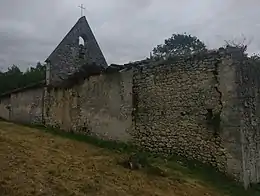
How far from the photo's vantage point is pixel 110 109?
13250 millimetres

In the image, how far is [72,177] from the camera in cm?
793

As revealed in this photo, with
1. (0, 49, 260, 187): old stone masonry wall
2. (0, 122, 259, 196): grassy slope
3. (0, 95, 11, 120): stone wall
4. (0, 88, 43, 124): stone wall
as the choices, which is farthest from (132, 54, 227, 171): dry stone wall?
(0, 95, 11, 120): stone wall

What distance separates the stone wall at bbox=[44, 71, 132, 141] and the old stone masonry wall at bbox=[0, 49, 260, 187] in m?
0.03

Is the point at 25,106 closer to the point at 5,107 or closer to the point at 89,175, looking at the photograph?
the point at 5,107

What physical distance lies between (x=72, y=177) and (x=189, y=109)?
4.35 meters

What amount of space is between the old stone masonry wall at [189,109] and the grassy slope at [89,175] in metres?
0.63

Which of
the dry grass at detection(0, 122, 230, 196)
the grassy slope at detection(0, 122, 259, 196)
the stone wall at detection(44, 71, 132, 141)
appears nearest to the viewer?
the dry grass at detection(0, 122, 230, 196)

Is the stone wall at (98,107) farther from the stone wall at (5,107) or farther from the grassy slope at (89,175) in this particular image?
A: the stone wall at (5,107)

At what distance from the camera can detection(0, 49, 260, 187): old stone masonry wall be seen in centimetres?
974

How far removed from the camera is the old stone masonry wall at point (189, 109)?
9742mm

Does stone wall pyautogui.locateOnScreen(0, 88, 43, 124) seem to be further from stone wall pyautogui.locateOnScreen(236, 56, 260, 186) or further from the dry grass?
stone wall pyautogui.locateOnScreen(236, 56, 260, 186)

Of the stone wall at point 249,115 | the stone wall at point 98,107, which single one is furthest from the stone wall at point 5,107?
the stone wall at point 249,115

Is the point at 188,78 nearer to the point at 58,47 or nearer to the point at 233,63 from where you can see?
the point at 233,63

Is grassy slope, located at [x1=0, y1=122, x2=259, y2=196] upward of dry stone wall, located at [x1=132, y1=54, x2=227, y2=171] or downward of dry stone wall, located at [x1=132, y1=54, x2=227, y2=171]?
downward
